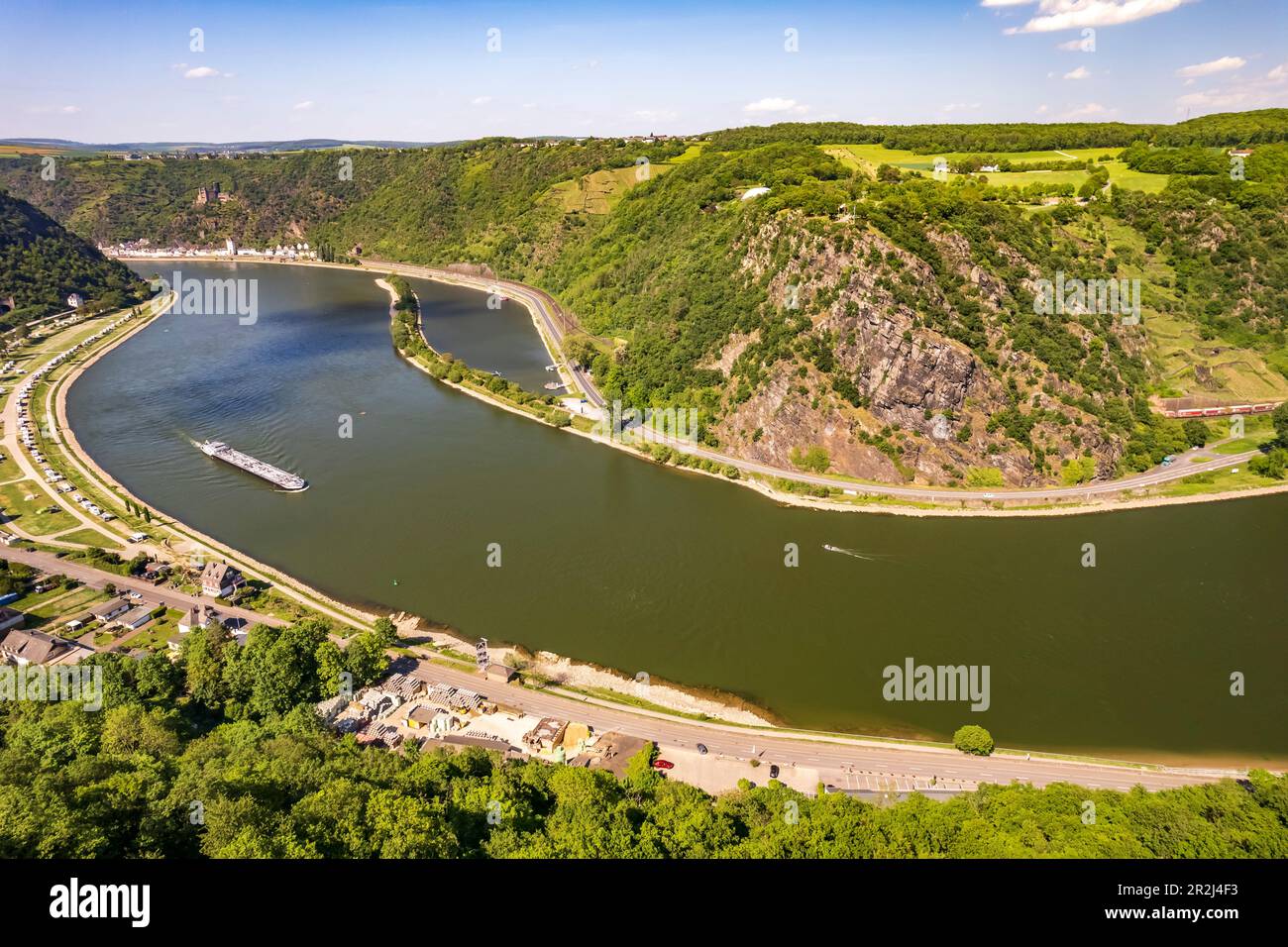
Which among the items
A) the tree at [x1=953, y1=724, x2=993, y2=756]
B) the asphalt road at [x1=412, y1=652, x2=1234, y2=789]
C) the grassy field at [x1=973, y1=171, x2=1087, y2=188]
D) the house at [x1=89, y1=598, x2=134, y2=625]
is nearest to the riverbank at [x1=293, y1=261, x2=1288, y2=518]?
the tree at [x1=953, y1=724, x2=993, y2=756]

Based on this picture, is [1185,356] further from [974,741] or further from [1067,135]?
[974,741]

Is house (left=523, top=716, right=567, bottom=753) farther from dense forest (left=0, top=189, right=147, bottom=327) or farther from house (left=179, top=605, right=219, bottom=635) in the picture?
dense forest (left=0, top=189, right=147, bottom=327)

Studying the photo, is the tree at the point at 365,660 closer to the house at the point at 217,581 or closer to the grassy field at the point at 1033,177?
the house at the point at 217,581

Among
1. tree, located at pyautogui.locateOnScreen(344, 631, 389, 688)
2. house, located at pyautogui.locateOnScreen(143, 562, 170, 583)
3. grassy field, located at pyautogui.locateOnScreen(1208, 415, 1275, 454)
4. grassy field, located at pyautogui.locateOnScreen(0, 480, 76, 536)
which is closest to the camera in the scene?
tree, located at pyautogui.locateOnScreen(344, 631, 389, 688)

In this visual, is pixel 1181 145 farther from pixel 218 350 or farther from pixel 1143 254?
pixel 218 350

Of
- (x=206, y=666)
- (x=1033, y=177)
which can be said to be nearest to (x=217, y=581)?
(x=206, y=666)
